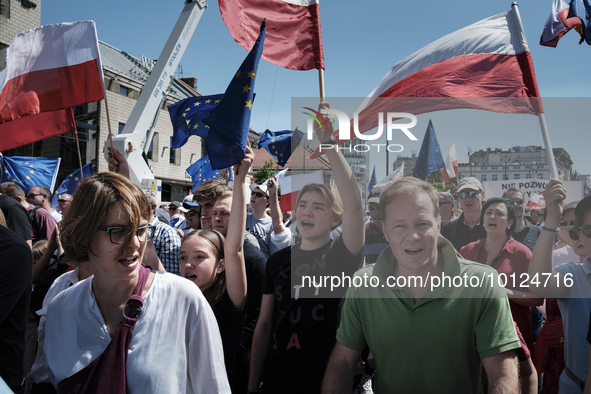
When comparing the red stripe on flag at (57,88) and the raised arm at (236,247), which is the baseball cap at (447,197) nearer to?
the raised arm at (236,247)

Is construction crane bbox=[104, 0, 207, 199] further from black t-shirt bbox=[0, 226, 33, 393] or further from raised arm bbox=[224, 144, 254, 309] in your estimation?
raised arm bbox=[224, 144, 254, 309]

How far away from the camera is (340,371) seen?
2.00 metres

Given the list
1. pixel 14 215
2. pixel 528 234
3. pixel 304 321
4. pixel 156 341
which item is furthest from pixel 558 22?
pixel 14 215

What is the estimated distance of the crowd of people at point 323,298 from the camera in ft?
5.36

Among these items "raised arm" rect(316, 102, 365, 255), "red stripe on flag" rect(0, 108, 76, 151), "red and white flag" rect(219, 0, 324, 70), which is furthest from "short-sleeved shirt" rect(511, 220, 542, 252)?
"red stripe on flag" rect(0, 108, 76, 151)

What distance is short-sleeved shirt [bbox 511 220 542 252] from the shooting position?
266 centimetres

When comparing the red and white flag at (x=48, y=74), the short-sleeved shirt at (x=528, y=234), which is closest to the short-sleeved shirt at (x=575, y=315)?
the short-sleeved shirt at (x=528, y=234)

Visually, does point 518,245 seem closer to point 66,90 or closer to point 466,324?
point 466,324

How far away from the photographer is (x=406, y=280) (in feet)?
6.75

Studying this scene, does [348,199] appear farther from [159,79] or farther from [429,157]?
[159,79]

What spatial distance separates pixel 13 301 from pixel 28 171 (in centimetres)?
735

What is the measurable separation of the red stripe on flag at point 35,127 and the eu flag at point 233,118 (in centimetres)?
312

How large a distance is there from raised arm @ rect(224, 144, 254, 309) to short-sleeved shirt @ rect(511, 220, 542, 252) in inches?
64.8

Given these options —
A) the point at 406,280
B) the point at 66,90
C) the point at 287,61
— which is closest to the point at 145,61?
the point at 66,90
